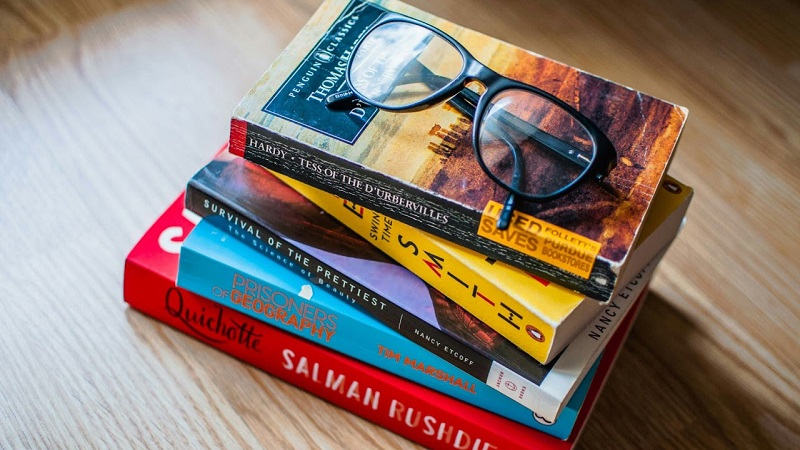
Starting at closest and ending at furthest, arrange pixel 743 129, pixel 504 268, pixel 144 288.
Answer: pixel 504 268
pixel 144 288
pixel 743 129

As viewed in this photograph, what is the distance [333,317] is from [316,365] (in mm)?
45

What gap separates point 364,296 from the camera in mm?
636

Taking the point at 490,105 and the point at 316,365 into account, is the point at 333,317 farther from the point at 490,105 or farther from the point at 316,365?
the point at 490,105

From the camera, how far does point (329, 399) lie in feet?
2.24

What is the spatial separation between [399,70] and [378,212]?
0.34ft

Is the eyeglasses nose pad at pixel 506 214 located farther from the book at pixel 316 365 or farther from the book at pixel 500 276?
the book at pixel 316 365

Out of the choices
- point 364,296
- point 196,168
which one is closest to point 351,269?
point 364,296

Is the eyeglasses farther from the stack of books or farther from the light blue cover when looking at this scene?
the light blue cover

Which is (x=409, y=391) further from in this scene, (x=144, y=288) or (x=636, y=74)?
(x=636, y=74)

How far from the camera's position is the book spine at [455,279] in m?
0.58

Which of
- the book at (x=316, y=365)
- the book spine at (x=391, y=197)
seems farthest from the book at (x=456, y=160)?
the book at (x=316, y=365)

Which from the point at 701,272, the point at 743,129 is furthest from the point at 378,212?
the point at 743,129

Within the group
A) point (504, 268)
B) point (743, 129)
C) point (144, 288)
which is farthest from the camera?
point (743, 129)

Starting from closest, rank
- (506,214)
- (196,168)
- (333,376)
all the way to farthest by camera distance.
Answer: (506,214) < (333,376) < (196,168)
